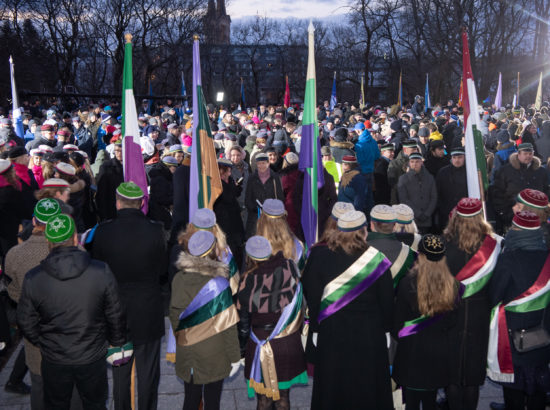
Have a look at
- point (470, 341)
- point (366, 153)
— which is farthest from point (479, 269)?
point (366, 153)

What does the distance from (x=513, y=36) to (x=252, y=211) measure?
47512 millimetres

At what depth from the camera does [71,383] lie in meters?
3.60

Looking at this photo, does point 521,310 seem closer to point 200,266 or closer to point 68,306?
point 200,266

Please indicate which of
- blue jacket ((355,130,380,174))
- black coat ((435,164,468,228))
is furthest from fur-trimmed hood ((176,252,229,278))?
blue jacket ((355,130,380,174))

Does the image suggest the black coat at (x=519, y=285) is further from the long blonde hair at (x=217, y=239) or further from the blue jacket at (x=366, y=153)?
the blue jacket at (x=366, y=153)

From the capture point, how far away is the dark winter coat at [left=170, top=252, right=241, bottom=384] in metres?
3.63

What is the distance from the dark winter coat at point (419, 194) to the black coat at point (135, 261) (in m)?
4.44

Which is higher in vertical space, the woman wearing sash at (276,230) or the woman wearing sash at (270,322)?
the woman wearing sash at (276,230)

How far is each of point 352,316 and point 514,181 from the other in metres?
5.05

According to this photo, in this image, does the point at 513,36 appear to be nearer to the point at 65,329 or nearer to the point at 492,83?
the point at 492,83

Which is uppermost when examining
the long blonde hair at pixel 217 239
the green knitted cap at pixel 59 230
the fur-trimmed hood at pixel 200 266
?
the green knitted cap at pixel 59 230

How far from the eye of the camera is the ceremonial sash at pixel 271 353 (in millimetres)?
3756

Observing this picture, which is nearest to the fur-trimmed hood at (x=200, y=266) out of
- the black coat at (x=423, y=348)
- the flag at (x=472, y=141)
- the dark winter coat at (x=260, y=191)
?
the black coat at (x=423, y=348)

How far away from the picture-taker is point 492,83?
44531mm
